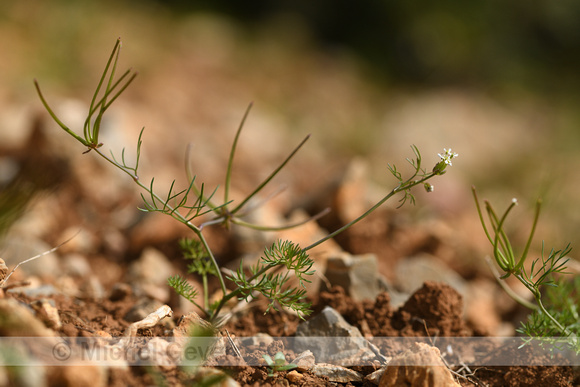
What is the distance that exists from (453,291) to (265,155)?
2260mm

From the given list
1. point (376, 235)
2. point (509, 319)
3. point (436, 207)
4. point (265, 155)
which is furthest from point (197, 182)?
point (509, 319)

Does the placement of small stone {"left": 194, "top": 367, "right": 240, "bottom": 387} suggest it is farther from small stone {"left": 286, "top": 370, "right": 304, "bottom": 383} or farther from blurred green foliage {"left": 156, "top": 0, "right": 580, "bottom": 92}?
blurred green foliage {"left": 156, "top": 0, "right": 580, "bottom": 92}

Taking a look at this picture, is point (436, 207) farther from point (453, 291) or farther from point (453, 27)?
point (453, 27)

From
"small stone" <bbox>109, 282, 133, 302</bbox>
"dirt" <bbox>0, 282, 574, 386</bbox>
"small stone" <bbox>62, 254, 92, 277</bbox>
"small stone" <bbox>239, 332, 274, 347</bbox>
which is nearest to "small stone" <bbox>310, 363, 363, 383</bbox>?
"dirt" <bbox>0, 282, 574, 386</bbox>

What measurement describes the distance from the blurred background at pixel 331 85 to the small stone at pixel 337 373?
4.85 ft

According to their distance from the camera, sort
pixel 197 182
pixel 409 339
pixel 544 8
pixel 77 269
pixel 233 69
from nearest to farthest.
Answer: pixel 409 339 → pixel 77 269 → pixel 197 182 → pixel 233 69 → pixel 544 8

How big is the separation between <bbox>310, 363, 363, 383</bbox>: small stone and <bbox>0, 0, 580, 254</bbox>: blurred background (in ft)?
4.85

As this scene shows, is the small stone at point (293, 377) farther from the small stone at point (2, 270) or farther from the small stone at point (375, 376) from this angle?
the small stone at point (2, 270)

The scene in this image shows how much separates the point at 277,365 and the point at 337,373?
149 mm

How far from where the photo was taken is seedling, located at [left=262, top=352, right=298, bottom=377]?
45.9 inches

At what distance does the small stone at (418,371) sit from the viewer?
1103 millimetres

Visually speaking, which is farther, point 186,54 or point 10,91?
point 186,54

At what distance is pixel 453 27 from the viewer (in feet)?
18.0

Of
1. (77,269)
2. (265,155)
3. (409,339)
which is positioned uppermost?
(265,155)
